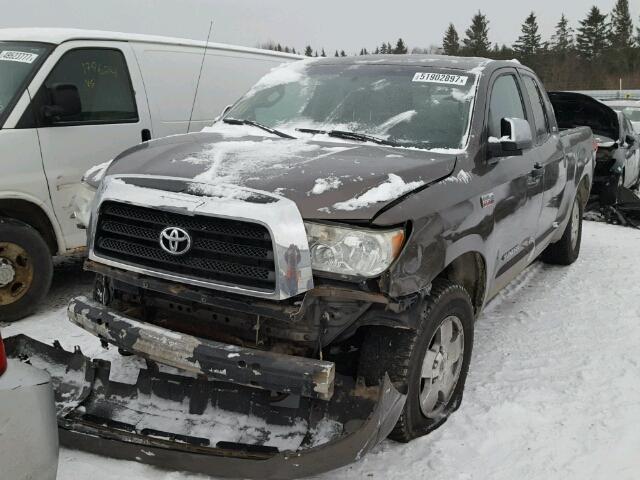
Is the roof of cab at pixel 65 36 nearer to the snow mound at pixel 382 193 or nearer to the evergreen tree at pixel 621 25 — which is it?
the snow mound at pixel 382 193

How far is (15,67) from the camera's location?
4.79m

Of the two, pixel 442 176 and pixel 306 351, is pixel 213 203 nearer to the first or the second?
pixel 306 351

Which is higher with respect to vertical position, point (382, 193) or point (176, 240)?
point (382, 193)

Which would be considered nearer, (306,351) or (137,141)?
(306,351)

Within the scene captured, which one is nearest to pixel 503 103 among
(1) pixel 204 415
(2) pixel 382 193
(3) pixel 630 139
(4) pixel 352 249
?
(2) pixel 382 193

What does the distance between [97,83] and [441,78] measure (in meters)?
2.98

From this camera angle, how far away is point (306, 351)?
2850mm

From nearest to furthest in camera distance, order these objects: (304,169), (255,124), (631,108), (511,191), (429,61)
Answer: (304,169)
(511,191)
(255,124)
(429,61)
(631,108)

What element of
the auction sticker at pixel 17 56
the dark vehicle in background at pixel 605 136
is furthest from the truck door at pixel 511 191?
the dark vehicle in background at pixel 605 136

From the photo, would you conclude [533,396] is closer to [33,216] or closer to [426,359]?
[426,359]

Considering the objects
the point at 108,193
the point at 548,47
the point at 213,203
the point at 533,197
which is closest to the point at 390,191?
the point at 213,203

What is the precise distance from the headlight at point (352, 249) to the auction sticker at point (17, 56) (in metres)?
3.37

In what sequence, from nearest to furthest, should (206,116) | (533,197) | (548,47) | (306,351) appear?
(306,351) < (533,197) < (206,116) < (548,47)

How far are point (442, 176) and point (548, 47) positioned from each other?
70892mm
